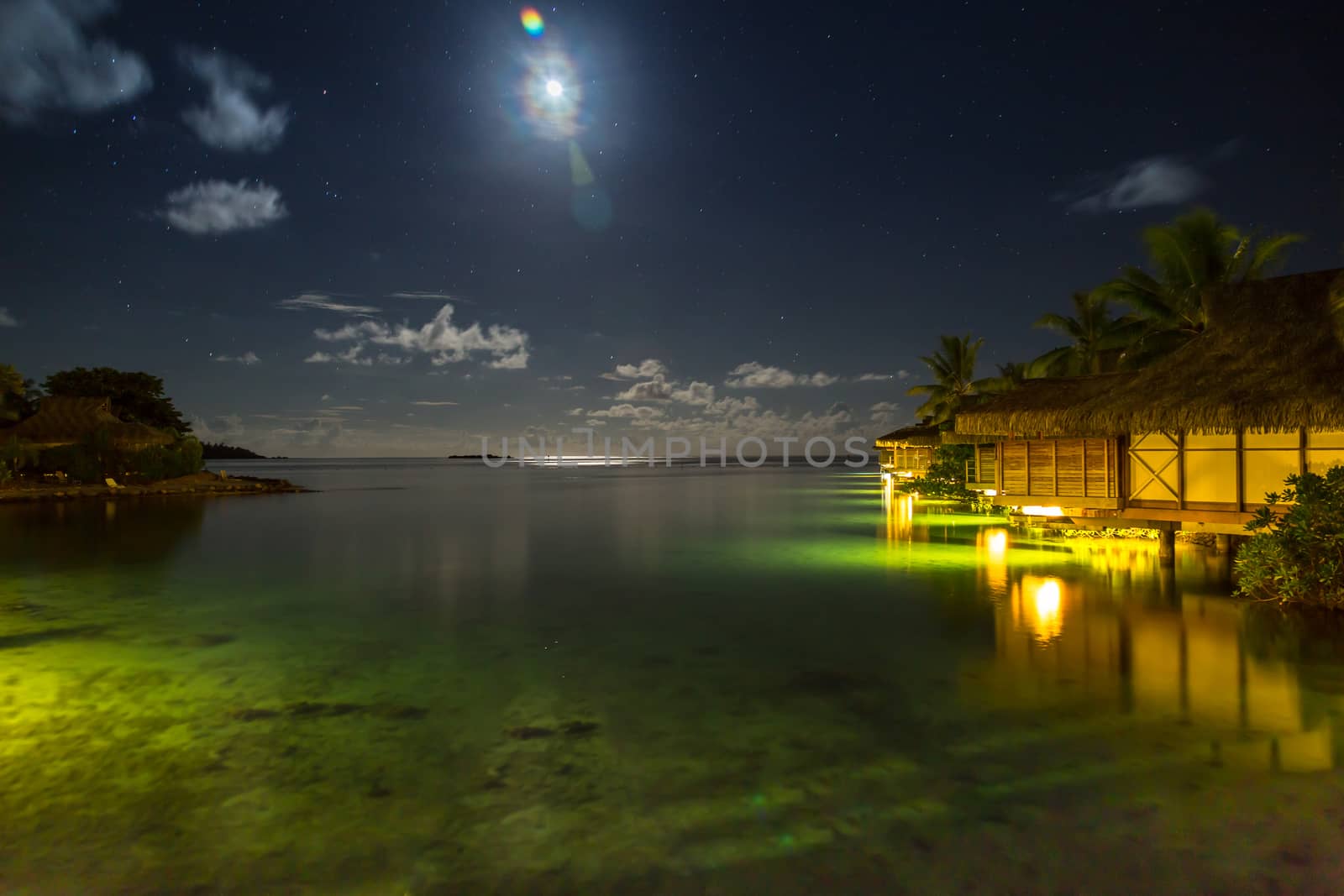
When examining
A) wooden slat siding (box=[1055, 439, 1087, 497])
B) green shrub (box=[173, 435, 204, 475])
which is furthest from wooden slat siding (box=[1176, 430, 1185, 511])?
green shrub (box=[173, 435, 204, 475])

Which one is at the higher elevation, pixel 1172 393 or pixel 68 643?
pixel 1172 393

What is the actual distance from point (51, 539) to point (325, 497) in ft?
63.9

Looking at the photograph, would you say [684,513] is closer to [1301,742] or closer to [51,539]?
[51,539]

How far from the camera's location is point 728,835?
12.9 feet

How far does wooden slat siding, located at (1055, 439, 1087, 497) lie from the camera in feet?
43.1

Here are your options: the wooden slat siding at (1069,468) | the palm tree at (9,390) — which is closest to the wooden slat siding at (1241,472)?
the wooden slat siding at (1069,468)

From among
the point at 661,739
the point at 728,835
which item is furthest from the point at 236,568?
the point at 728,835

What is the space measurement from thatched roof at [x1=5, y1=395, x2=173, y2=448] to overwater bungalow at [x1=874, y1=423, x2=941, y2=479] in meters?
33.9

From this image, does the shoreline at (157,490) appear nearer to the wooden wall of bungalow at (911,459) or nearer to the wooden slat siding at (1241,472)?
the wooden wall of bungalow at (911,459)

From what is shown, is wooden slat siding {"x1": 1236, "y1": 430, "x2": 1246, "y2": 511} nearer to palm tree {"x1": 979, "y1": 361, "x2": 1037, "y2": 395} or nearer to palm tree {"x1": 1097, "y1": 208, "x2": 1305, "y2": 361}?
palm tree {"x1": 1097, "y1": 208, "x2": 1305, "y2": 361}

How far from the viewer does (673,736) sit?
5.45 meters

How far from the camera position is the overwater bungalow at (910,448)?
91.0ft

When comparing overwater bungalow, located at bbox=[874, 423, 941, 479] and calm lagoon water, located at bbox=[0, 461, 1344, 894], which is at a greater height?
overwater bungalow, located at bbox=[874, 423, 941, 479]

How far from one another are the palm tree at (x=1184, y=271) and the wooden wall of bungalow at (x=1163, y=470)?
11.6ft
